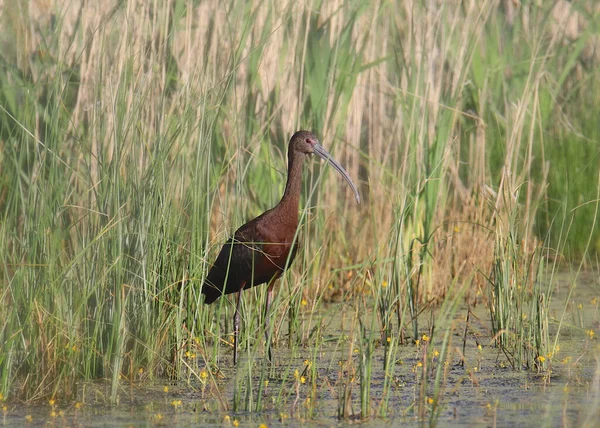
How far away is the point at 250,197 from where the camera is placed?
20.3 ft

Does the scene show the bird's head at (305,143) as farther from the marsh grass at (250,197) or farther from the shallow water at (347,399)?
the shallow water at (347,399)

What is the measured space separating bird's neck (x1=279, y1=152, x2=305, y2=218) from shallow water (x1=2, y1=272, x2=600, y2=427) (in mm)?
701

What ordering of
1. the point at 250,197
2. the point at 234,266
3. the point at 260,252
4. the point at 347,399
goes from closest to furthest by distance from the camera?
the point at 347,399 < the point at 260,252 < the point at 234,266 < the point at 250,197

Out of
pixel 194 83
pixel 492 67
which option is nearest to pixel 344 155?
pixel 492 67

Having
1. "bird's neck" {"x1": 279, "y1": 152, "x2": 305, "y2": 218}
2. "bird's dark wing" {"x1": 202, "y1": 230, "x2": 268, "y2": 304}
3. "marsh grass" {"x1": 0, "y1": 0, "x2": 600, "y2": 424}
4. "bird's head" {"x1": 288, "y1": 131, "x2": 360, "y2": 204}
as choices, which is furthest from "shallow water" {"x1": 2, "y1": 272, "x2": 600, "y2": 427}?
"bird's head" {"x1": 288, "y1": 131, "x2": 360, "y2": 204}

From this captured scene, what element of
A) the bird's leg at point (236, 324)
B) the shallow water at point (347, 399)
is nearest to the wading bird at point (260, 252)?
the bird's leg at point (236, 324)

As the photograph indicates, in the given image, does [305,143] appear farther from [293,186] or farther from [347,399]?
[347,399]

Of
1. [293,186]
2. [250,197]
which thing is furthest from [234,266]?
[250,197]

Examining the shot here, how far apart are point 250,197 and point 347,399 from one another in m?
2.47

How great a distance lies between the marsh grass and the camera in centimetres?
413

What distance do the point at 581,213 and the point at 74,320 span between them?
383cm

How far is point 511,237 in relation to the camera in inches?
189

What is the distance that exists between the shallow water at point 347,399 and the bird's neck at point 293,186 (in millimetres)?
701

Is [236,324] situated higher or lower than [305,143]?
lower
